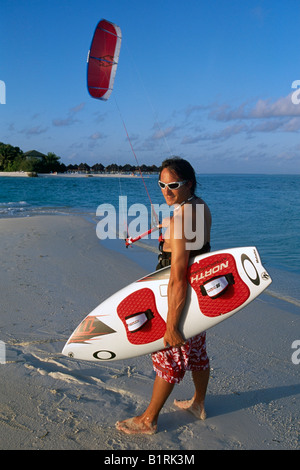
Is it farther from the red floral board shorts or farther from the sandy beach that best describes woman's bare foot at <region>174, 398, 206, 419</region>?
the red floral board shorts

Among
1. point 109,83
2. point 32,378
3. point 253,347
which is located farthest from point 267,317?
point 109,83

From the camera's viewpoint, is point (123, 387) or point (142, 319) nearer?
point (142, 319)

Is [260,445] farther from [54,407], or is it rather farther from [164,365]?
[54,407]

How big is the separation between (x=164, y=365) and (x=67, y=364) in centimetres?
116

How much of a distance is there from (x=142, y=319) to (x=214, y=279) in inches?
20.3

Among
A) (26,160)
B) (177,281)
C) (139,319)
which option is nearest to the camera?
(177,281)

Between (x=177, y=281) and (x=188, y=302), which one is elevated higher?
(x=177, y=281)

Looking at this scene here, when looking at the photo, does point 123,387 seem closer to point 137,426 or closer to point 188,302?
point 137,426

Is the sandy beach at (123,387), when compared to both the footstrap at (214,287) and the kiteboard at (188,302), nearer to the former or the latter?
the kiteboard at (188,302)

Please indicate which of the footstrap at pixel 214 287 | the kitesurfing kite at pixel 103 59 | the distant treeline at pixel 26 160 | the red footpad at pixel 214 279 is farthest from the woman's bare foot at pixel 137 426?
the distant treeline at pixel 26 160

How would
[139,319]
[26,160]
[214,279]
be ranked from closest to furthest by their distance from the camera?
[214,279] → [139,319] → [26,160]

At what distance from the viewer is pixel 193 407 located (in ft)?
8.68

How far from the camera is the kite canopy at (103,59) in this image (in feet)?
18.4

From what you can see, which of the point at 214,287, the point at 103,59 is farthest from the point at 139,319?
the point at 103,59
